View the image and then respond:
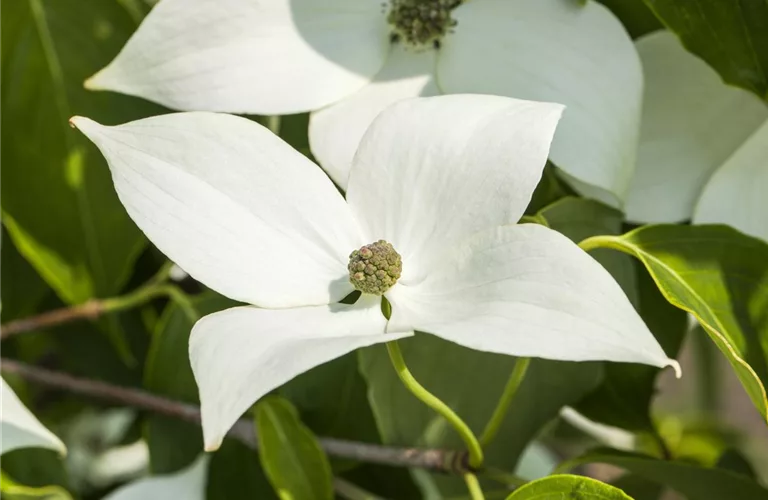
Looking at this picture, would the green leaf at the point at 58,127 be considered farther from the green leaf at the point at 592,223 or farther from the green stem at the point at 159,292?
the green leaf at the point at 592,223

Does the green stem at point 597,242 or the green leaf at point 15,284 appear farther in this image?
the green leaf at point 15,284

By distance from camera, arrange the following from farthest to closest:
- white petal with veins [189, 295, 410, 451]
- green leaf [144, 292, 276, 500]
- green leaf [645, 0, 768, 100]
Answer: green leaf [144, 292, 276, 500], green leaf [645, 0, 768, 100], white petal with veins [189, 295, 410, 451]

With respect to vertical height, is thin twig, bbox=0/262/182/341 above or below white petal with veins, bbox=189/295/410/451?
below

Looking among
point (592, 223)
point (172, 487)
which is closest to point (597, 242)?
point (592, 223)

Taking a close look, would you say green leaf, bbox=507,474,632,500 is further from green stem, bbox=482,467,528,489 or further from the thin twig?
the thin twig

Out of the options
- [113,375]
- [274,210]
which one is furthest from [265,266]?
[113,375]

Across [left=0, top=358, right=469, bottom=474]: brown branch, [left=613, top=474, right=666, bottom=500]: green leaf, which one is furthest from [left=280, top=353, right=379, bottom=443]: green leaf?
[left=613, top=474, right=666, bottom=500]: green leaf

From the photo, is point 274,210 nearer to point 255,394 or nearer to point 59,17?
point 255,394

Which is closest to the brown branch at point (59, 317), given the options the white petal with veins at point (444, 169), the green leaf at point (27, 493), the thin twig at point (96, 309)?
the thin twig at point (96, 309)
